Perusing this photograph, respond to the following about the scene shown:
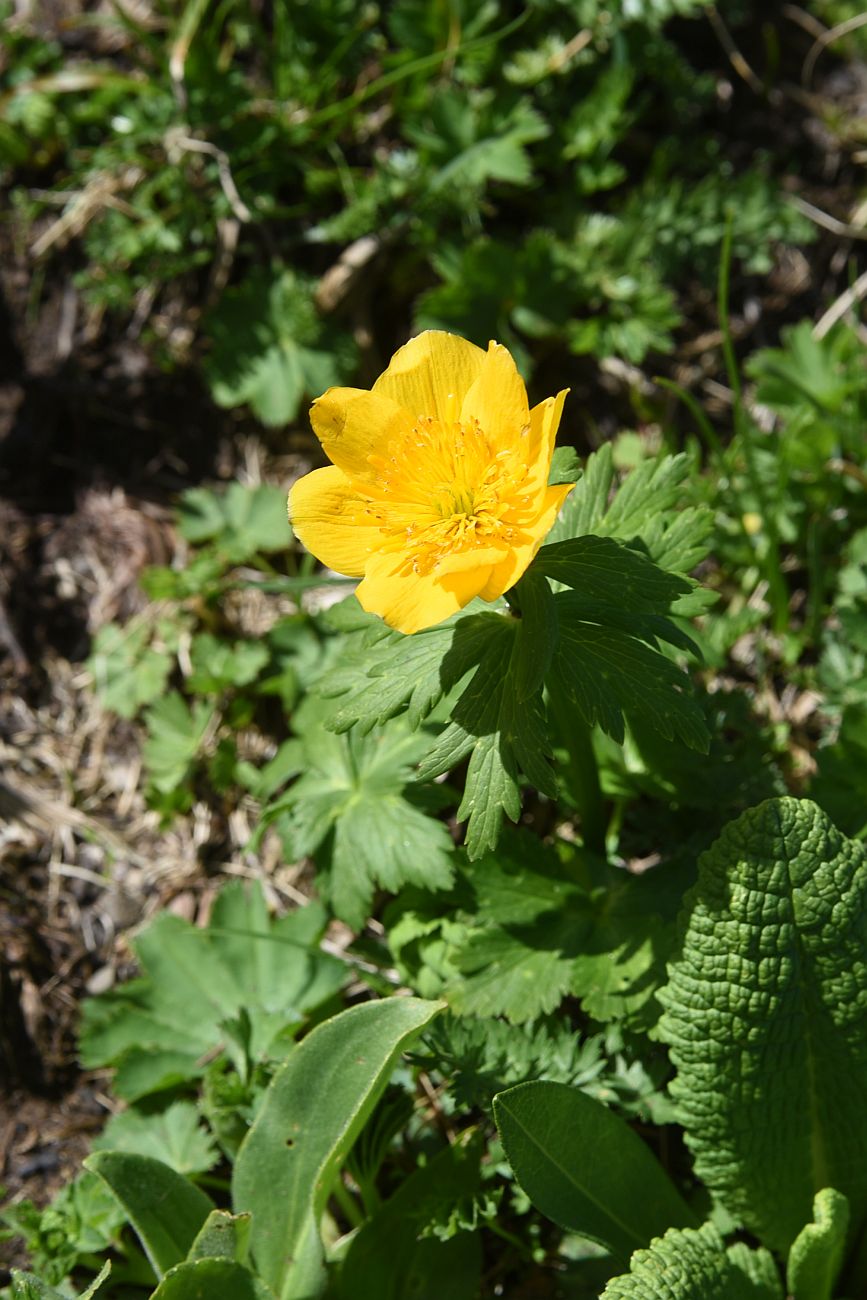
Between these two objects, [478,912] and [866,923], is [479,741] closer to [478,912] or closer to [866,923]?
[478,912]

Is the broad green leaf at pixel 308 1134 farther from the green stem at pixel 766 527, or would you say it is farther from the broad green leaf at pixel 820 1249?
the green stem at pixel 766 527

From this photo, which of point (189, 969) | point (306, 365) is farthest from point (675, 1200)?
point (306, 365)

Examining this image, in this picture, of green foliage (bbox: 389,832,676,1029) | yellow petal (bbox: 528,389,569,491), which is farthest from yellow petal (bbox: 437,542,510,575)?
green foliage (bbox: 389,832,676,1029)

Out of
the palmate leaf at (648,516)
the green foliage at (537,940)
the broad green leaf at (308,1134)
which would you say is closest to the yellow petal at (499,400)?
the palmate leaf at (648,516)

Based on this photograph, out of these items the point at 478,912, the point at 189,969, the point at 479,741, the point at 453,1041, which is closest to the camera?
the point at 479,741

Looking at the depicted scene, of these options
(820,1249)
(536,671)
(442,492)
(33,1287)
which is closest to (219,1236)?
(33,1287)

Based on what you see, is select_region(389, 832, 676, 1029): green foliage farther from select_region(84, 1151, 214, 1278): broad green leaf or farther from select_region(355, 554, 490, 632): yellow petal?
select_region(355, 554, 490, 632): yellow petal
